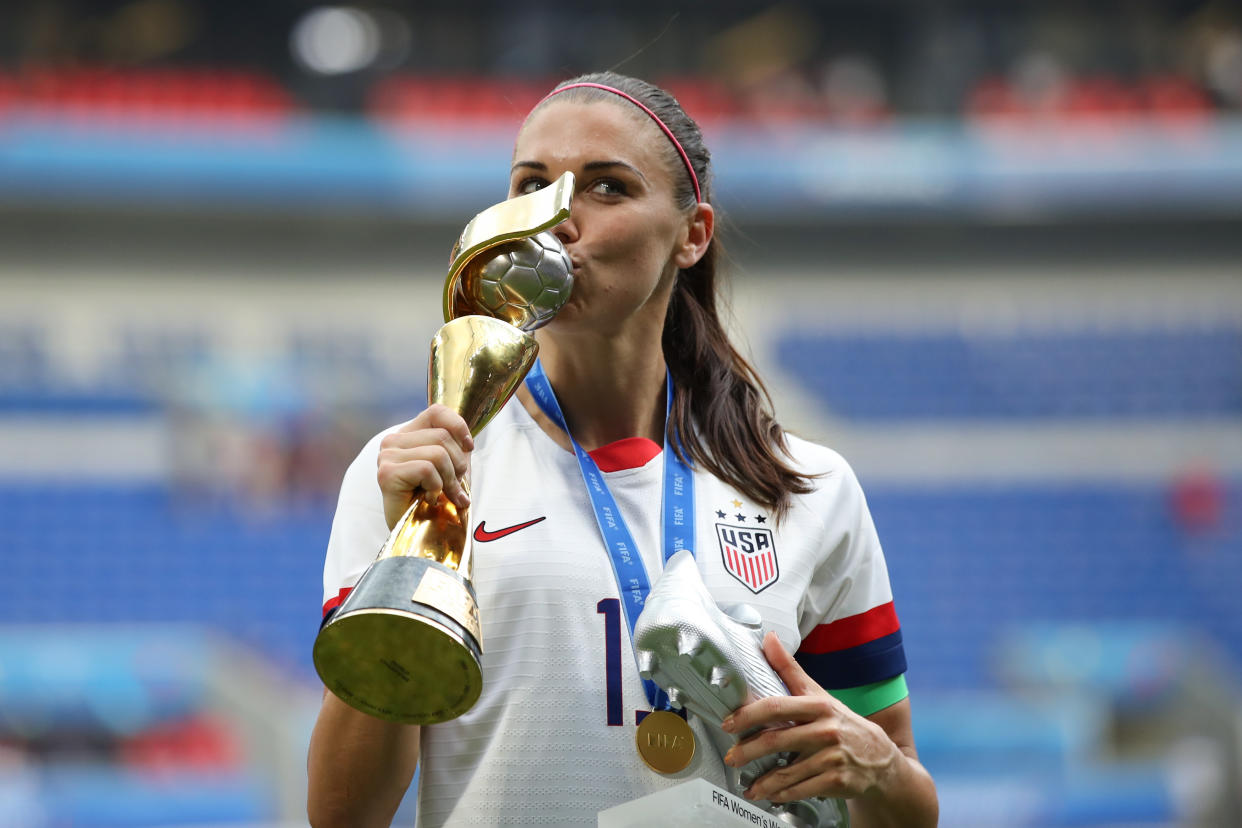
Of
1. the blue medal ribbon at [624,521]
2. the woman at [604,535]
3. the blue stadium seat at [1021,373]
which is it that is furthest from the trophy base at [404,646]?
the blue stadium seat at [1021,373]

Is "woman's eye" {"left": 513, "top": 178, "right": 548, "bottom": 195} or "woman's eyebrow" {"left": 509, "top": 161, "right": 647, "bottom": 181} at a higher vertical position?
"woman's eyebrow" {"left": 509, "top": 161, "right": 647, "bottom": 181}

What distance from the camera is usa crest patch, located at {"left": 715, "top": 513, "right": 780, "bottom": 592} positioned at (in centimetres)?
138

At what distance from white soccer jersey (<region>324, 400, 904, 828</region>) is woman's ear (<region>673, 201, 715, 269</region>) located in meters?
0.26

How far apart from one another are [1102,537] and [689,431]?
9.79 metres

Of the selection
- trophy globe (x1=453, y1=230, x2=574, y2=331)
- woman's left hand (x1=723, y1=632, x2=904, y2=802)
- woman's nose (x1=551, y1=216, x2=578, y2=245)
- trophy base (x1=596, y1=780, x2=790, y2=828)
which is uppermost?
woman's nose (x1=551, y1=216, x2=578, y2=245)

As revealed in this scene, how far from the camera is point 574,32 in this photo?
1264cm

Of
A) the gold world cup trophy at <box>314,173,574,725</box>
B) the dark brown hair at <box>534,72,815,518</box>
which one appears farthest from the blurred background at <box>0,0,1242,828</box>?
the gold world cup trophy at <box>314,173,574,725</box>

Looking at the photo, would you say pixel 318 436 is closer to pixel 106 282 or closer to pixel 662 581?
pixel 106 282

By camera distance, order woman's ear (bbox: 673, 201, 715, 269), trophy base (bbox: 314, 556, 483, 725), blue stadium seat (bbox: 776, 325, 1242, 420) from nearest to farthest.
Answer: trophy base (bbox: 314, 556, 483, 725) < woman's ear (bbox: 673, 201, 715, 269) < blue stadium seat (bbox: 776, 325, 1242, 420)

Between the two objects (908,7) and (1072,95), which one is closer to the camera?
(1072,95)

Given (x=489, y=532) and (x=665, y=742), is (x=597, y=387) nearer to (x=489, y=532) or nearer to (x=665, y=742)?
(x=489, y=532)

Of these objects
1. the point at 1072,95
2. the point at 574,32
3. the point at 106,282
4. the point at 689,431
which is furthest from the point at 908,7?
the point at 689,431

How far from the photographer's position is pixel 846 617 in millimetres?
1476

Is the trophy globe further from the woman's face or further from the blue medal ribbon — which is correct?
the blue medal ribbon
